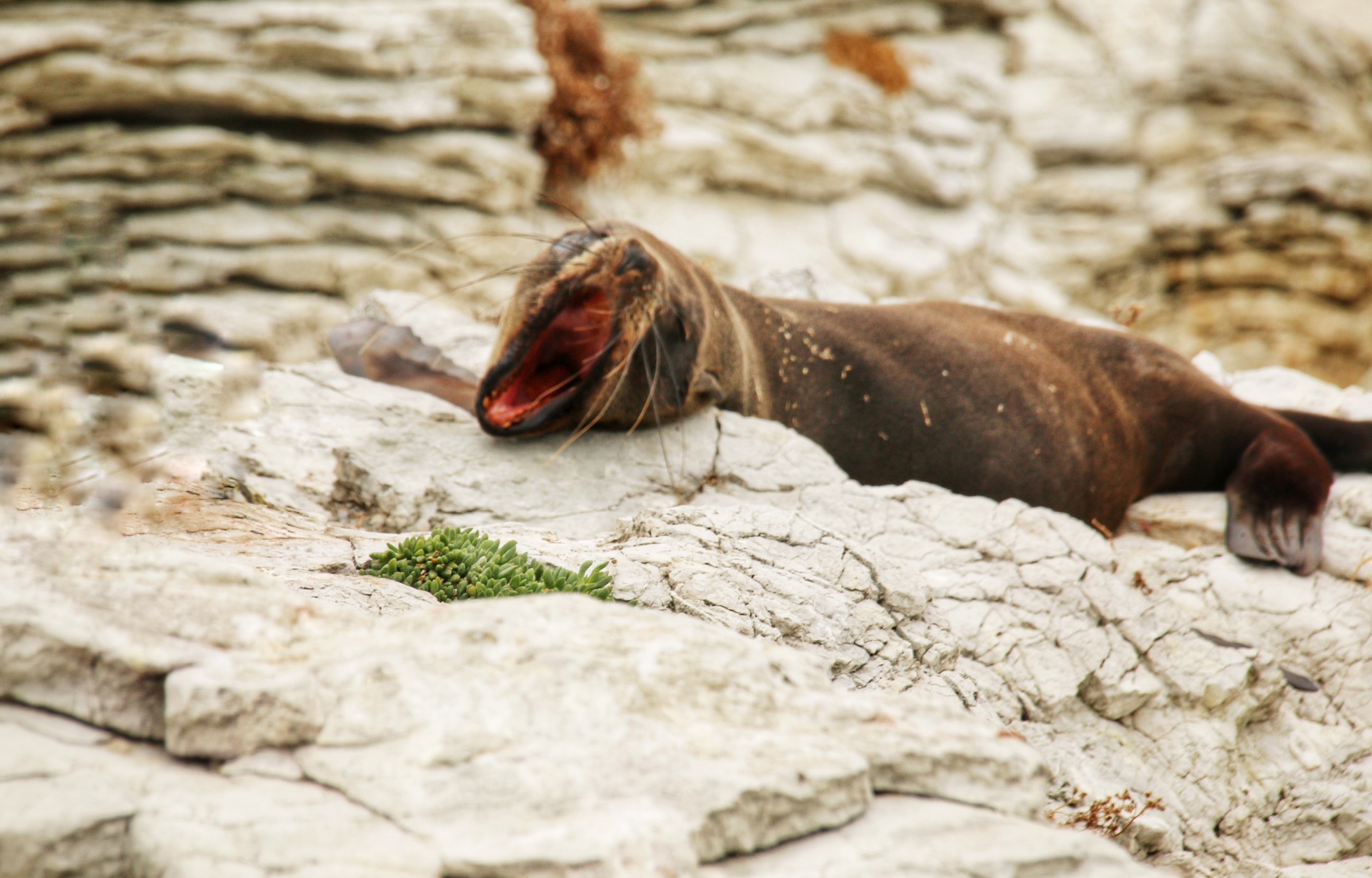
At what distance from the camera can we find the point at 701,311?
5059mm

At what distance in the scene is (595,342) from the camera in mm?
4793

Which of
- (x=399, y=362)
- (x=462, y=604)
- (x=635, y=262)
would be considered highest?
(x=635, y=262)

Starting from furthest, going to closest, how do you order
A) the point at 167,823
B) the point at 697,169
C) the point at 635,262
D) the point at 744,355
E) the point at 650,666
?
the point at 697,169 < the point at 744,355 < the point at 635,262 < the point at 650,666 < the point at 167,823

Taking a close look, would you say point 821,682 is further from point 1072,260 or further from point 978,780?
point 1072,260

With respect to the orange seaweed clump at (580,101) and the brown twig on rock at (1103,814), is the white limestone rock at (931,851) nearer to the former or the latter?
the brown twig on rock at (1103,814)

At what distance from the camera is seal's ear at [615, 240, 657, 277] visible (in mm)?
4609

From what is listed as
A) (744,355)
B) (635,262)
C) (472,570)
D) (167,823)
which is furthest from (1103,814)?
(167,823)

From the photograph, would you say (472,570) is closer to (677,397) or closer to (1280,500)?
(677,397)

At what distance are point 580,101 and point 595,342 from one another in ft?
24.0

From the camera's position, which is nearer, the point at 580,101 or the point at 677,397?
the point at 677,397

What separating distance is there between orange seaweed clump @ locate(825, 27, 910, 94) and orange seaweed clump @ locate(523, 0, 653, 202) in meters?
3.18

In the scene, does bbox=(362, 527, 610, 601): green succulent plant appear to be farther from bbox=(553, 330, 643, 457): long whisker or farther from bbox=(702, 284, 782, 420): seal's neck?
bbox=(702, 284, 782, 420): seal's neck

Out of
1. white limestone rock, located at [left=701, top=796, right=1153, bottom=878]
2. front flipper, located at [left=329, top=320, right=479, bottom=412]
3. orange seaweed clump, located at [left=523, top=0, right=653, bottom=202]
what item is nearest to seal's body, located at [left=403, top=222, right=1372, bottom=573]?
front flipper, located at [left=329, top=320, right=479, bottom=412]

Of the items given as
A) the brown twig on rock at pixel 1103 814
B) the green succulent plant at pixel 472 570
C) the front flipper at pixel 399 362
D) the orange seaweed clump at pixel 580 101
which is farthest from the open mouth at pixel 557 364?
the orange seaweed clump at pixel 580 101
